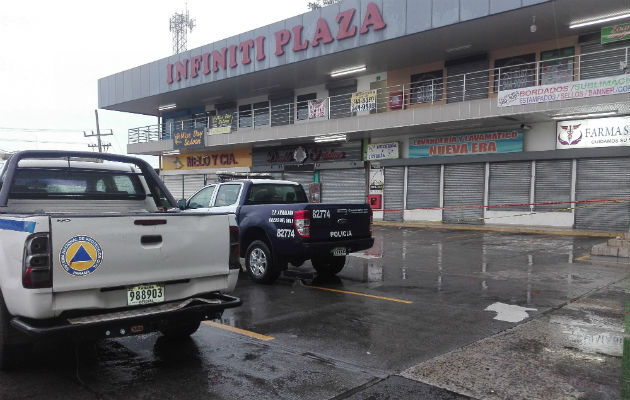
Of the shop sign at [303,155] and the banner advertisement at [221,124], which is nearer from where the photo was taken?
the shop sign at [303,155]

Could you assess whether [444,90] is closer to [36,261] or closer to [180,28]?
A: [36,261]

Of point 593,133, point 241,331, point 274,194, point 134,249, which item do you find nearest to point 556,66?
point 593,133

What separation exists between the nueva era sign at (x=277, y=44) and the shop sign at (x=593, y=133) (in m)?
8.44

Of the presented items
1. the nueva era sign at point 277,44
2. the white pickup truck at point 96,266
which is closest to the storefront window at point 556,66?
the nueva era sign at point 277,44

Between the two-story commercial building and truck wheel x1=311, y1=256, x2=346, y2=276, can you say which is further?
the two-story commercial building

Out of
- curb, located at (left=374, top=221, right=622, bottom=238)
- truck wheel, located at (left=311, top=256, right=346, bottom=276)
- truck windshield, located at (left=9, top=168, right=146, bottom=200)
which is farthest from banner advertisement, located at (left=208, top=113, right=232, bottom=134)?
truck windshield, located at (left=9, top=168, right=146, bottom=200)

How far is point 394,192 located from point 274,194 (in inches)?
574

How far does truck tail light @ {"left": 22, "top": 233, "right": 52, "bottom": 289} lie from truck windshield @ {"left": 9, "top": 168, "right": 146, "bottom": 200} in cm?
189

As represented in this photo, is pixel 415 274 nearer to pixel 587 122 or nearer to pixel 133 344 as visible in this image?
pixel 133 344

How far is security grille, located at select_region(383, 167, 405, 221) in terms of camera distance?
23266 millimetres

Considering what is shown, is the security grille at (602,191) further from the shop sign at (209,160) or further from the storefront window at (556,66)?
the shop sign at (209,160)

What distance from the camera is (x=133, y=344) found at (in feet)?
17.2

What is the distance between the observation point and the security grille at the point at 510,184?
19.6 metres

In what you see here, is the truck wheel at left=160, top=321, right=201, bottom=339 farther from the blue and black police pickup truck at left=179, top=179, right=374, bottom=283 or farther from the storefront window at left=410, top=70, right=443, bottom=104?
the storefront window at left=410, top=70, right=443, bottom=104
